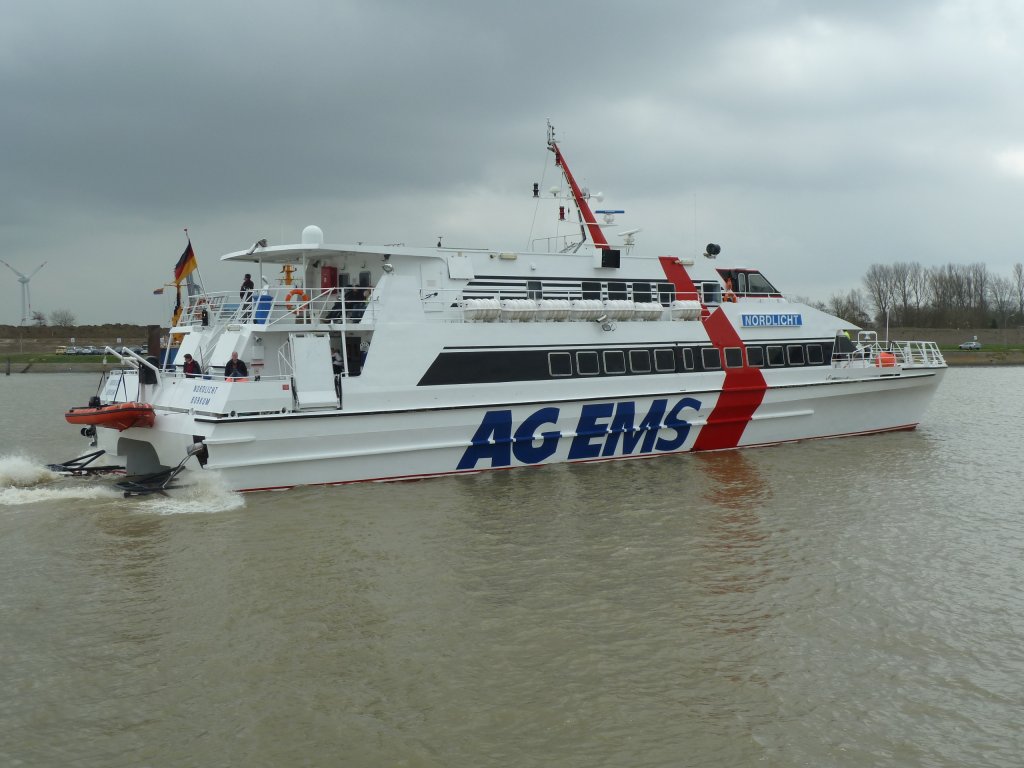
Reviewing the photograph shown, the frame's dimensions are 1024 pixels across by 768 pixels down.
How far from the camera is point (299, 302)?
13.5 metres

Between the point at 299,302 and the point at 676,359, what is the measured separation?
7.09 metres

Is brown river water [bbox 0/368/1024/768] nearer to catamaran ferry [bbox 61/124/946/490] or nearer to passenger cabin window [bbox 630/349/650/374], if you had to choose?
catamaran ferry [bbox 61/124/946/490]

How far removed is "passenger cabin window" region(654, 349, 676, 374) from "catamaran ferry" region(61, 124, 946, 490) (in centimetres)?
3

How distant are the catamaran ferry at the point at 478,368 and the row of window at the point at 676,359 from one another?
0.11ft

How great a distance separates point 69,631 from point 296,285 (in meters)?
8.38

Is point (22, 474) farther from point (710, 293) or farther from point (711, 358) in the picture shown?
point (710, 293)

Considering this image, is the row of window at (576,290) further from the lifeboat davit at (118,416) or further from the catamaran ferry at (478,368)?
the lifeboat davit at (118,416)

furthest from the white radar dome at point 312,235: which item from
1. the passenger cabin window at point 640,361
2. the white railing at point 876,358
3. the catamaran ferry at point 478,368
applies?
the white railing at point 876,358

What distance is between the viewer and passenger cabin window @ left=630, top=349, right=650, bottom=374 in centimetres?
1530

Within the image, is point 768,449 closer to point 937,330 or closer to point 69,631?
point 69,631

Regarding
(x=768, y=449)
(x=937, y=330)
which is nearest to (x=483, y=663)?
(x=768, y=449)

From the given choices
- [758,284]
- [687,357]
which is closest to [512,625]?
[687,357]

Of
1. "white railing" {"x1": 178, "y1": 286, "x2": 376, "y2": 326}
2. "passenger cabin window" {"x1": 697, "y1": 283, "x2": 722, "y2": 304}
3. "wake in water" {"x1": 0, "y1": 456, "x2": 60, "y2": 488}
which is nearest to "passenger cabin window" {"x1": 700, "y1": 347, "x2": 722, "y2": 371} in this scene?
"passenger cabin window" {"x1": 697, "y1": 283, "x2": 722, "y2": 304}

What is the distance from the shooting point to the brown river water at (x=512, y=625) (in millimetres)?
5828
